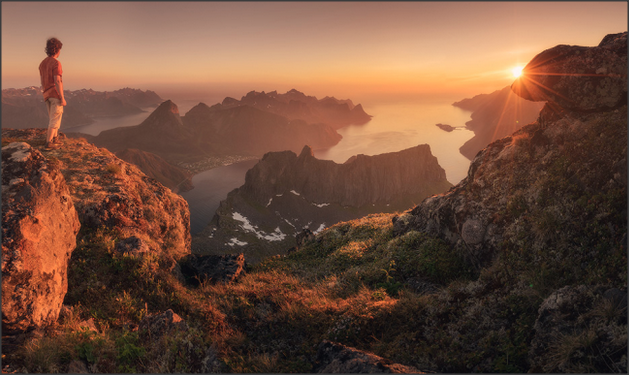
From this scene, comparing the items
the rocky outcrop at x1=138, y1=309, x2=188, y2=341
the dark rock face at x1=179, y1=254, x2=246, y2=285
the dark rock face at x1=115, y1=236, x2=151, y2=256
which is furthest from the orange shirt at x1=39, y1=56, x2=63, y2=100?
the rocky outcrop at x1=138, y1=309, x2=188, y2=341

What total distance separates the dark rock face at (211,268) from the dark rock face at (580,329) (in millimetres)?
10299

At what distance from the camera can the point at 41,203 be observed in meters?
8.11

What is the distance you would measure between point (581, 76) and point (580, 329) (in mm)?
8470

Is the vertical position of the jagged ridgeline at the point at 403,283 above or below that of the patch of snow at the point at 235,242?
above

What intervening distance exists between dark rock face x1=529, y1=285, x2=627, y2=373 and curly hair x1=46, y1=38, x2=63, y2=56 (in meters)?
17.2

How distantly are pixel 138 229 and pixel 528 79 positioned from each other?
A: 1698 centimetres

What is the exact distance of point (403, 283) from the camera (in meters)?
11.5

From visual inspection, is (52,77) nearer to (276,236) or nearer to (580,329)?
(580,329)

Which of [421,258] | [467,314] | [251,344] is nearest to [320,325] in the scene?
[251,344]

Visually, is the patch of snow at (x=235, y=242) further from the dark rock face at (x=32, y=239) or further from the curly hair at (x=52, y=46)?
the dark rock face at (x=32, y=239)

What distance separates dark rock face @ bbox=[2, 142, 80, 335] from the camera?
6816 millimetres

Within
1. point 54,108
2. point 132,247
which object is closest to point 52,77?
point 54,108

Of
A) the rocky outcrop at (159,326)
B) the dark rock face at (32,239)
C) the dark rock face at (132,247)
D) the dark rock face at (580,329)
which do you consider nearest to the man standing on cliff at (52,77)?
the dark rock face at (32,239)

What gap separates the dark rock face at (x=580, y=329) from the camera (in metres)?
5.64
